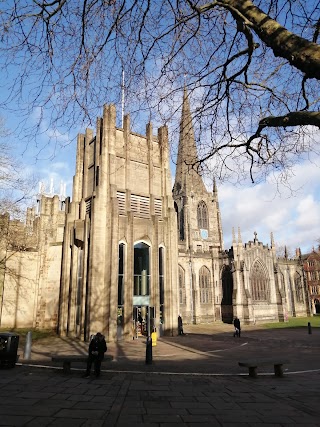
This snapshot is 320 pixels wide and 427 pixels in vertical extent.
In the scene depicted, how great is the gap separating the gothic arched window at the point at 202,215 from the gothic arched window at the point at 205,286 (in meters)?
14.6

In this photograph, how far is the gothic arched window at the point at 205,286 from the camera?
46531 millimetres

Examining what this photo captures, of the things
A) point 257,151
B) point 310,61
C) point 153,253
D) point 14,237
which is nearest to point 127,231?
point 153,253

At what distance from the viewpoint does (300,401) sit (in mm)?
6609

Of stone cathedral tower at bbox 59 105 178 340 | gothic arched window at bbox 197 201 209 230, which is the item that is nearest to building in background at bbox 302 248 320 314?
gothic arched window at bbox 197 201 209 230

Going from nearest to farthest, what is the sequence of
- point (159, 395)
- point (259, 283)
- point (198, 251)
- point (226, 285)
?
point (159, 395) → point (259, 283) → point (226, 285) → point (198, 251)

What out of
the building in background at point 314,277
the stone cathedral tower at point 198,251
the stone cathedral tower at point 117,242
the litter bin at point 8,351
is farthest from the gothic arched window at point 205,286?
the litter bin at point 8,351

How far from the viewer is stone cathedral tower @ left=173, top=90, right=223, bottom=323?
4494 cm

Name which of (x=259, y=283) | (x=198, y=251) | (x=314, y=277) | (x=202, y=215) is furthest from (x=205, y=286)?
(x=314, y=277)

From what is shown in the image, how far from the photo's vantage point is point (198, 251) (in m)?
50.7

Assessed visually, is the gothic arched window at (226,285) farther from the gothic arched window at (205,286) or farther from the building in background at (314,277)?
the building in background at (314,277)

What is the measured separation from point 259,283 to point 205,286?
7.85 meters

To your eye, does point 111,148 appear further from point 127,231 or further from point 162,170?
point 127,231

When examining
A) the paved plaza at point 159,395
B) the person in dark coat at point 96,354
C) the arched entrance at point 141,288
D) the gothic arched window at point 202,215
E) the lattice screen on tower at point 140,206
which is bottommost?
the paved plaza at point 159,395

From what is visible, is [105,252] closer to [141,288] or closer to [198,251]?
[141,288]
